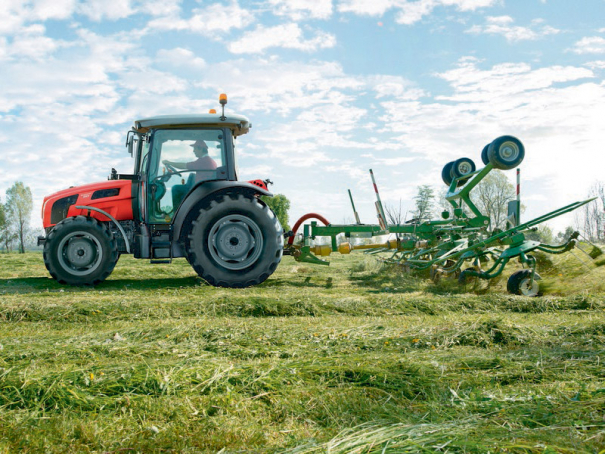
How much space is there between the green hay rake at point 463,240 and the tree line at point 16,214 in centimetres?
3598

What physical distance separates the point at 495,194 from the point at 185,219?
2281 centimetres

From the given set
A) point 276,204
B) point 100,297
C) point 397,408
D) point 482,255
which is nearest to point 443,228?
point 482,255

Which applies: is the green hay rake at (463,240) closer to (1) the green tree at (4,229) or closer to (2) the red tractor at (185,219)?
(2) the red tractor at (185,219)

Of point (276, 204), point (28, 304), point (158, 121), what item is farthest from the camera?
point (276, 204)

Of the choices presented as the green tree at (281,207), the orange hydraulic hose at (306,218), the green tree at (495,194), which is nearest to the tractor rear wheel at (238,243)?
the orange hydraulic hose at (306,218)

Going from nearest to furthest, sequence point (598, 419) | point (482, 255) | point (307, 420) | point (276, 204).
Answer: point (598, 419), point (307, 420), point (482, 255), point (276, 204)

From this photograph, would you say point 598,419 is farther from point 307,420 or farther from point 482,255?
point 482,255

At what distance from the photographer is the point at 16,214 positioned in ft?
129

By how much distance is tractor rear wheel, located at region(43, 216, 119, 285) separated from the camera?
7.75 m

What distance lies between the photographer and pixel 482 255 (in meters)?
8.85

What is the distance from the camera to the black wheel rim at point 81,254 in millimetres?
7832

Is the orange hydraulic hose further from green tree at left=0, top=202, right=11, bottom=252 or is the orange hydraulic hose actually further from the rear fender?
green tree at left=0, top=202, right=11, bottom=252

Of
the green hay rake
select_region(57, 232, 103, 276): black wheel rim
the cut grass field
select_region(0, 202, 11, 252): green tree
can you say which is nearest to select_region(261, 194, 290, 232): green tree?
select_region(0, 202, 11, 252): green tree

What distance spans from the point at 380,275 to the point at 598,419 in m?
8.56
